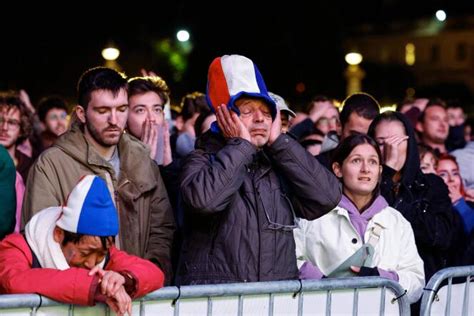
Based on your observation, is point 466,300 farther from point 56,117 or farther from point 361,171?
point 56,117

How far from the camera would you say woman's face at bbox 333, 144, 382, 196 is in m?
7.11

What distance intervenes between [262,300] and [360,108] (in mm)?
3458

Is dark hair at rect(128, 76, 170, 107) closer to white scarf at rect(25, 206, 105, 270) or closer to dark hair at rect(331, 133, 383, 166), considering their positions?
dark hair at rect(331, 133, 383, 166)

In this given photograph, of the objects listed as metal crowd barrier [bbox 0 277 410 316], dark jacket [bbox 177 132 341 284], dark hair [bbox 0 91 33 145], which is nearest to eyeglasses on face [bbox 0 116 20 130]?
dark hair [bbox 0 91 33 145]

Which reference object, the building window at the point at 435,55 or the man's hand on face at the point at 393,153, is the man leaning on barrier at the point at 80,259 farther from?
the building window at the point at 435,55

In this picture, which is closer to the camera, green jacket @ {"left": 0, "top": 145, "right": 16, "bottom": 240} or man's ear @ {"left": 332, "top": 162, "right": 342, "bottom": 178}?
green jacket @ {"left": 0, "top": 145, "right": 16, "bottom": 240}

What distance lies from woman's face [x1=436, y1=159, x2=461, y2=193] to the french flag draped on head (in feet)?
10.5

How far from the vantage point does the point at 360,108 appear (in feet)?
29.2

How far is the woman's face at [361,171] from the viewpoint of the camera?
23.3 feet

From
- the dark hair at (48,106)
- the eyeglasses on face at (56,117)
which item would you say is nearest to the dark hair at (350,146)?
the eyeglasses on face at (56,117)

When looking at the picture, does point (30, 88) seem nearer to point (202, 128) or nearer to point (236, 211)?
point (202, 128)

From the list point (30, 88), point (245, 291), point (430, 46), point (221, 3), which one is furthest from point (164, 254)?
point (430, 46)

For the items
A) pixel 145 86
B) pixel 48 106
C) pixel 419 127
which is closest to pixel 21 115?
pixel 145 86

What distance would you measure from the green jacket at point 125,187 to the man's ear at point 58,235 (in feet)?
2.92
